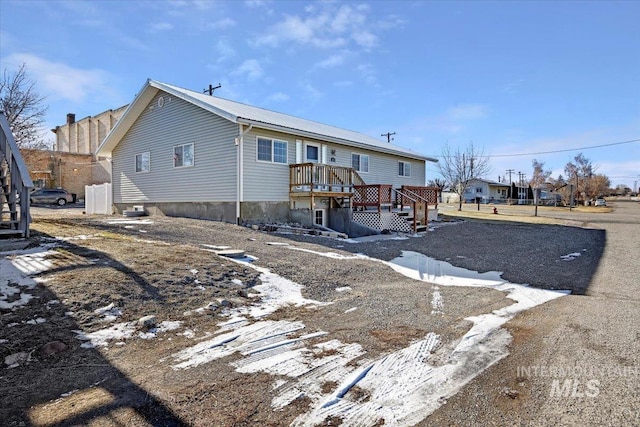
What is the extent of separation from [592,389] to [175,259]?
6045 millimetres

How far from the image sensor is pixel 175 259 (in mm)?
6656

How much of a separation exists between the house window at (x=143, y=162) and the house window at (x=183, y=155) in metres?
2.22

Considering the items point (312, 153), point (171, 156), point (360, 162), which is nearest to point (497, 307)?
point (312, 153)

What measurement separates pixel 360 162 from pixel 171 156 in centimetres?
908

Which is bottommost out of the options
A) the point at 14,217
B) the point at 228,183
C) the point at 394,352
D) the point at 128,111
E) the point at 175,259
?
the point at 394,352

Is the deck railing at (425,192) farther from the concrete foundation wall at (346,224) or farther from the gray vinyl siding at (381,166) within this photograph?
the concrete foundation wall at (346,224)

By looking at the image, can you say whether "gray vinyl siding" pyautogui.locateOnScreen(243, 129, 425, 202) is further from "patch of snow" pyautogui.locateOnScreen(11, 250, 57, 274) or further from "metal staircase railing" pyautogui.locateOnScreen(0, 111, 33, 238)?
"patch of snow" pyautogui.locateOnScreen(11, 250, 57, 274)

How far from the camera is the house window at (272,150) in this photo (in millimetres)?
14258

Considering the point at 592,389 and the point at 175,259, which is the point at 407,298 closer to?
the point at 592,389

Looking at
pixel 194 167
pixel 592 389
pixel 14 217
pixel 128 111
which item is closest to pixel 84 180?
pixel 128 111

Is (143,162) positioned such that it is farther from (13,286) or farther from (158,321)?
(158,321)

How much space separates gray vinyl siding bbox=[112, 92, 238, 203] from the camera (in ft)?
46.0

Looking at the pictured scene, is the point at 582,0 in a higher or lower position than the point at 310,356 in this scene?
higher

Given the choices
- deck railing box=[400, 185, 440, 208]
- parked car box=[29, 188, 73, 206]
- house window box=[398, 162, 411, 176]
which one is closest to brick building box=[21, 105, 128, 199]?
parked car box=[29, 188, 73, 206]
